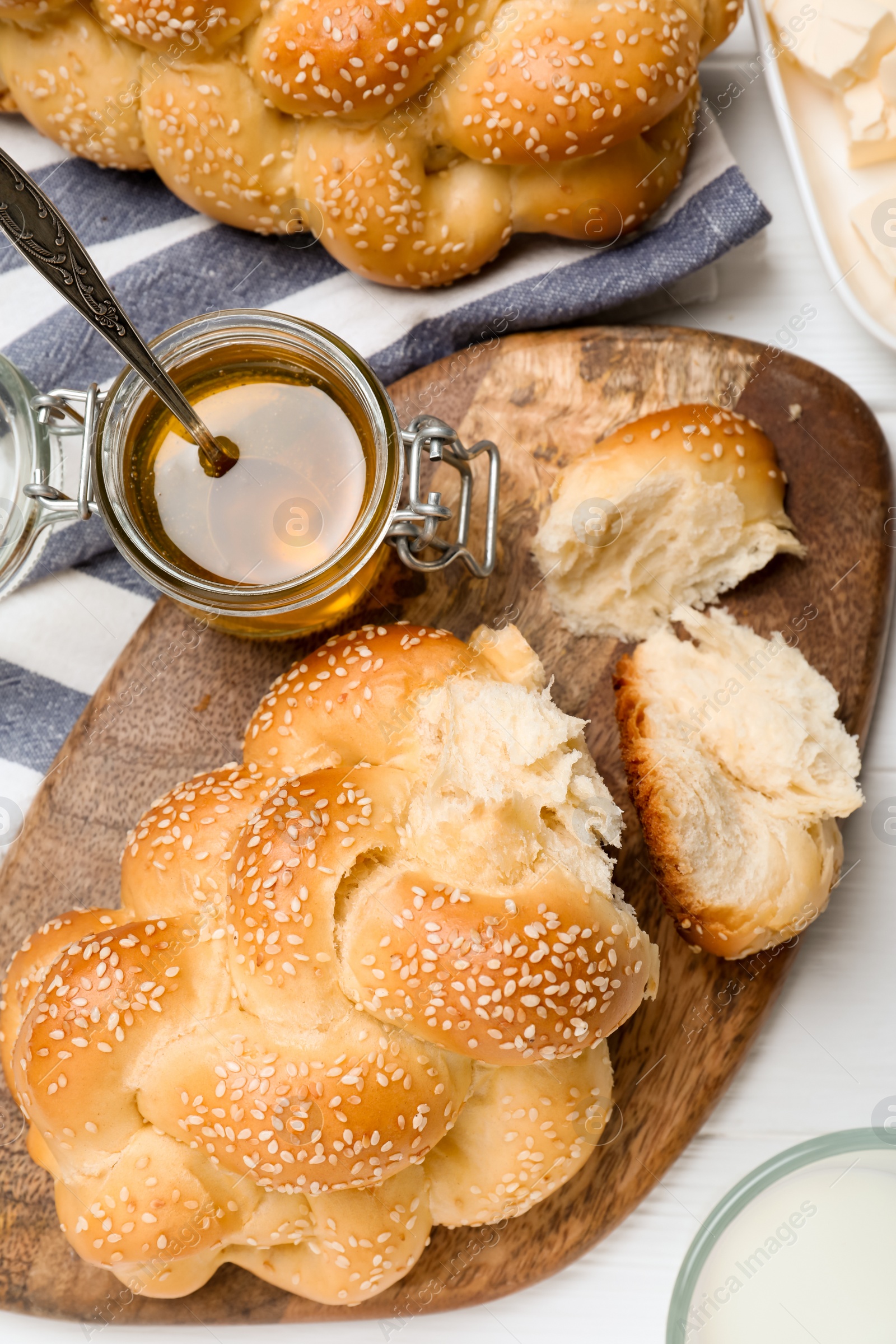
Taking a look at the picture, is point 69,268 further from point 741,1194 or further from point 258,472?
point 741,1194

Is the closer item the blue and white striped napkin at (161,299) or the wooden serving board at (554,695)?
the wooden serving board at (554,695)

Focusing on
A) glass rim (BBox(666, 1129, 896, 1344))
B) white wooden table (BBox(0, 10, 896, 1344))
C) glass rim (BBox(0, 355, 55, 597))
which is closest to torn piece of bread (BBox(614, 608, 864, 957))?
white wooden table (BBox(0, 10, 896, 1344))

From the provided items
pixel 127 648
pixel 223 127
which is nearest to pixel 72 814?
pixel 127 648

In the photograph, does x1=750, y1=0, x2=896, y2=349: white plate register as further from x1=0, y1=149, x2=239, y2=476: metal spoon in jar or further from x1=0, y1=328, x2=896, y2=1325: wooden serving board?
x1=0, y1=149, x2=239, y2=476: metal spoon in jar

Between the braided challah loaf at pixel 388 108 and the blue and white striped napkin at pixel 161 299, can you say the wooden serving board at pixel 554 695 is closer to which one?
the blue and white striped napkin at pixel 161 299

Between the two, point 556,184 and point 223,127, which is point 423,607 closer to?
point 556,184

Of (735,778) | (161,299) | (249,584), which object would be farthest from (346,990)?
(161,299)

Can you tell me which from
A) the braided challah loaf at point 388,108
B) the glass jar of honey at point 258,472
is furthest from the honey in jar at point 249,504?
the braided challah loaf at point 388,108
